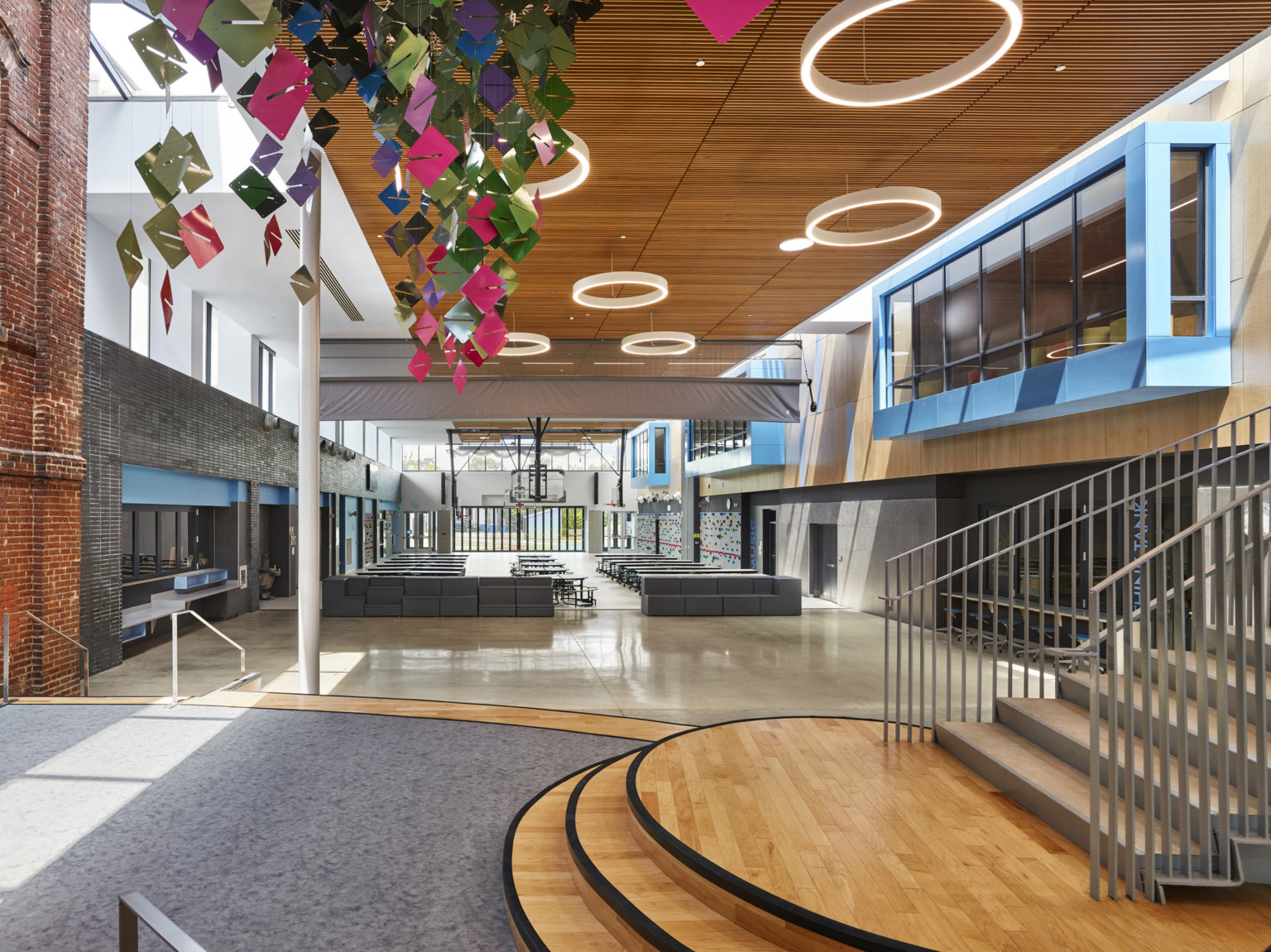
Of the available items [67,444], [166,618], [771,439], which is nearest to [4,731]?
[67,444]

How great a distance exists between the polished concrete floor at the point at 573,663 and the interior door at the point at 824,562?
3.02 metres

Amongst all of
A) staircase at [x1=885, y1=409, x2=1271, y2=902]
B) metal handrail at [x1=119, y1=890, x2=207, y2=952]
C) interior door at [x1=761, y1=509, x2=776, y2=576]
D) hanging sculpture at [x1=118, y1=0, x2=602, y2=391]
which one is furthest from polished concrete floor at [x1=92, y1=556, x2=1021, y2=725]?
interior door at [x1=761, y1=509, x2=776, y2=576]

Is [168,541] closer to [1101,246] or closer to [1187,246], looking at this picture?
[1101,246]

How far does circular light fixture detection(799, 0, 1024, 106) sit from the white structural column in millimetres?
4692

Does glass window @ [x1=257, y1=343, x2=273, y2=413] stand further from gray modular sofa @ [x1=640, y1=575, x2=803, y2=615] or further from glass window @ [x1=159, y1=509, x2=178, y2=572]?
gray modular sofa @ [x1=640, y1=575, x2=803, y2=615]

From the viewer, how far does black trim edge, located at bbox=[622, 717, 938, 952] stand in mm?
2531

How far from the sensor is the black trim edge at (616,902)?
107 inches

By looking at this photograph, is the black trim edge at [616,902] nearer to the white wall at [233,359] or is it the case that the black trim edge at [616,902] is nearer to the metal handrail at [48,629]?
the metal handrail at [48,629]

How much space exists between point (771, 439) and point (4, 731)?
1658 cm

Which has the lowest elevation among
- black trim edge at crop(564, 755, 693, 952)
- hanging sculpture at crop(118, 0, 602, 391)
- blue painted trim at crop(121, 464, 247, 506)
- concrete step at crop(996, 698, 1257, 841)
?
black trim edge at crop(564, 755, 693, 952)

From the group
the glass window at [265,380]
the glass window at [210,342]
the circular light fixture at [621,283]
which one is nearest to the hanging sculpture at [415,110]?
the circular light fixture at [621,283]

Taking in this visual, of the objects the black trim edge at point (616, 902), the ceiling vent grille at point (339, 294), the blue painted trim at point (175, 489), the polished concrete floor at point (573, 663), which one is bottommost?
the polished concrete floor at point (573, 663)

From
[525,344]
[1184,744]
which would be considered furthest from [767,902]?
[525,344]

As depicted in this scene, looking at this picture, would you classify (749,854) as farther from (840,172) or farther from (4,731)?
(840,172)
